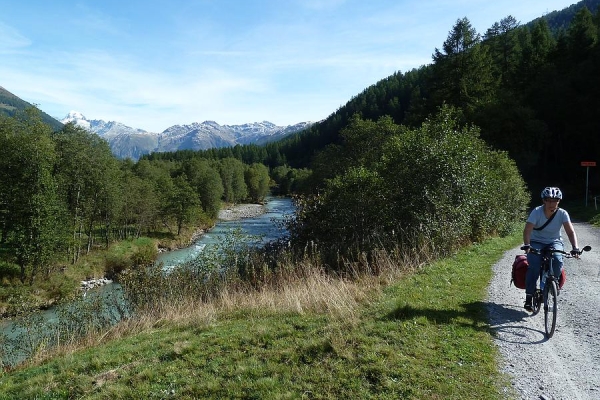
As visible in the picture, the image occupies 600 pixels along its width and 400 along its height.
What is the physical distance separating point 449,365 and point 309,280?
217 inches

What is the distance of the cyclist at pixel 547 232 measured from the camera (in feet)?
22.3

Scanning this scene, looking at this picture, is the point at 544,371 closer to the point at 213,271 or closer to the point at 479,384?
the point at 479,384

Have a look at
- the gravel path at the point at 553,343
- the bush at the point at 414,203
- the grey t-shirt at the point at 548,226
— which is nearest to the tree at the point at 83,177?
the bush at the point at 414,203

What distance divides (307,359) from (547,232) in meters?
5.02

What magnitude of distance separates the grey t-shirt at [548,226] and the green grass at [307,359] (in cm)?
186

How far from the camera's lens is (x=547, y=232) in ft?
22.7

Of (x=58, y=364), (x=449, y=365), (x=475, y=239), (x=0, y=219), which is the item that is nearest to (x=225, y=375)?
(x=449, y=365)

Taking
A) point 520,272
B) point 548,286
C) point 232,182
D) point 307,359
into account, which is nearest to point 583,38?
point 520,272

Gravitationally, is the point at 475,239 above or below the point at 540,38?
below

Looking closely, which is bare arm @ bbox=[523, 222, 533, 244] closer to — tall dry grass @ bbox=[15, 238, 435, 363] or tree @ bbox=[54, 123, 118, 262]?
tall dry grass @ bbox=[15, 238, 435, 363]

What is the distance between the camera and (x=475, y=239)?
1686 centimetres

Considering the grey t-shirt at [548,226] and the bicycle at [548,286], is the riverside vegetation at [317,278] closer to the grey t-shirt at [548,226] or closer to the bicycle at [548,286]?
the bicycle at [548,286]

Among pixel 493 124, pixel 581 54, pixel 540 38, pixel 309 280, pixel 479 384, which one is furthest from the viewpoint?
pixel 540 38

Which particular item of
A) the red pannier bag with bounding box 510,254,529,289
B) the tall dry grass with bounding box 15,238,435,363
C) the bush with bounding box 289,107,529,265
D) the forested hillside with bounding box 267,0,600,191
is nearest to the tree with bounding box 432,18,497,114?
the forested hillside with bounding box 267,0,600,191
